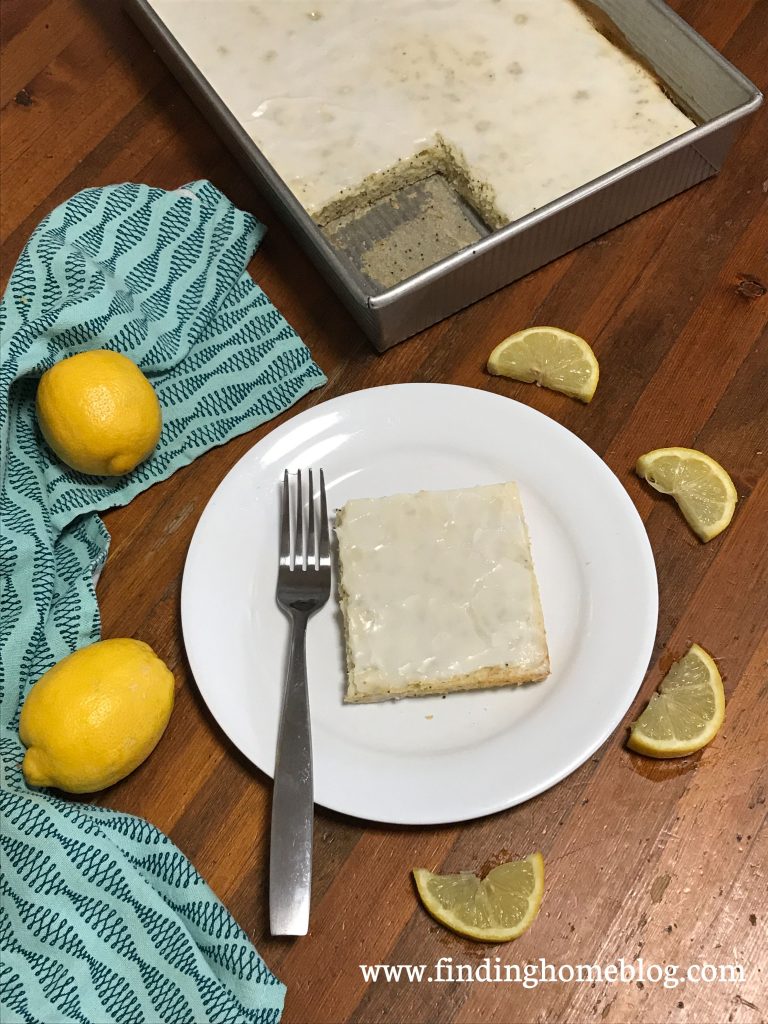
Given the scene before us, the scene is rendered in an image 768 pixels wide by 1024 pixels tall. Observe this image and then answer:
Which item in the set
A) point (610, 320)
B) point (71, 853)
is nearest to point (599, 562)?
point (610, 320)

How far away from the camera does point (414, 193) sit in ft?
6.91

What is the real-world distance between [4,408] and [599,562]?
1090 millimetres

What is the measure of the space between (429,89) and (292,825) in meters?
1.60

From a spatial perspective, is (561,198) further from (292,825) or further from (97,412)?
(292,825)

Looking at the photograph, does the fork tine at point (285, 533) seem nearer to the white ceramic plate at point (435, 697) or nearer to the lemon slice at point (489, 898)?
the white ceramic plate at point (435, 697)

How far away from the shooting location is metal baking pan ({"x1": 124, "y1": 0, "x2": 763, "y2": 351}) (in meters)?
1.71

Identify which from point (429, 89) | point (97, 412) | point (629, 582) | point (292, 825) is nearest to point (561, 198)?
→ point (429, 89)

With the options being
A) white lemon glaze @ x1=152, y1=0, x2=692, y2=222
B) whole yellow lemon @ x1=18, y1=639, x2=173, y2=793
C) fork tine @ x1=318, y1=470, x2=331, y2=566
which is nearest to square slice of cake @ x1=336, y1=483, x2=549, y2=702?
fork tine @ x1=318, y1=470, x2=331, y2=566

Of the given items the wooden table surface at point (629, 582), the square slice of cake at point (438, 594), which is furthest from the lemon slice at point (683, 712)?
the square slice of cake at point (438, 594)

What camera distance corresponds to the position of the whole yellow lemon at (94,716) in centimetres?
144

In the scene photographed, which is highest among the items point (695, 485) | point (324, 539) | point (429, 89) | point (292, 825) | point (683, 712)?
point (429, 89)

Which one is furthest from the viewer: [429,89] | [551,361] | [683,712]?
[429,89]

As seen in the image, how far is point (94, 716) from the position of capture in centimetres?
144

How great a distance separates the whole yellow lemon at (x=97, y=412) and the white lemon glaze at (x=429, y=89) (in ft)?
2.06
